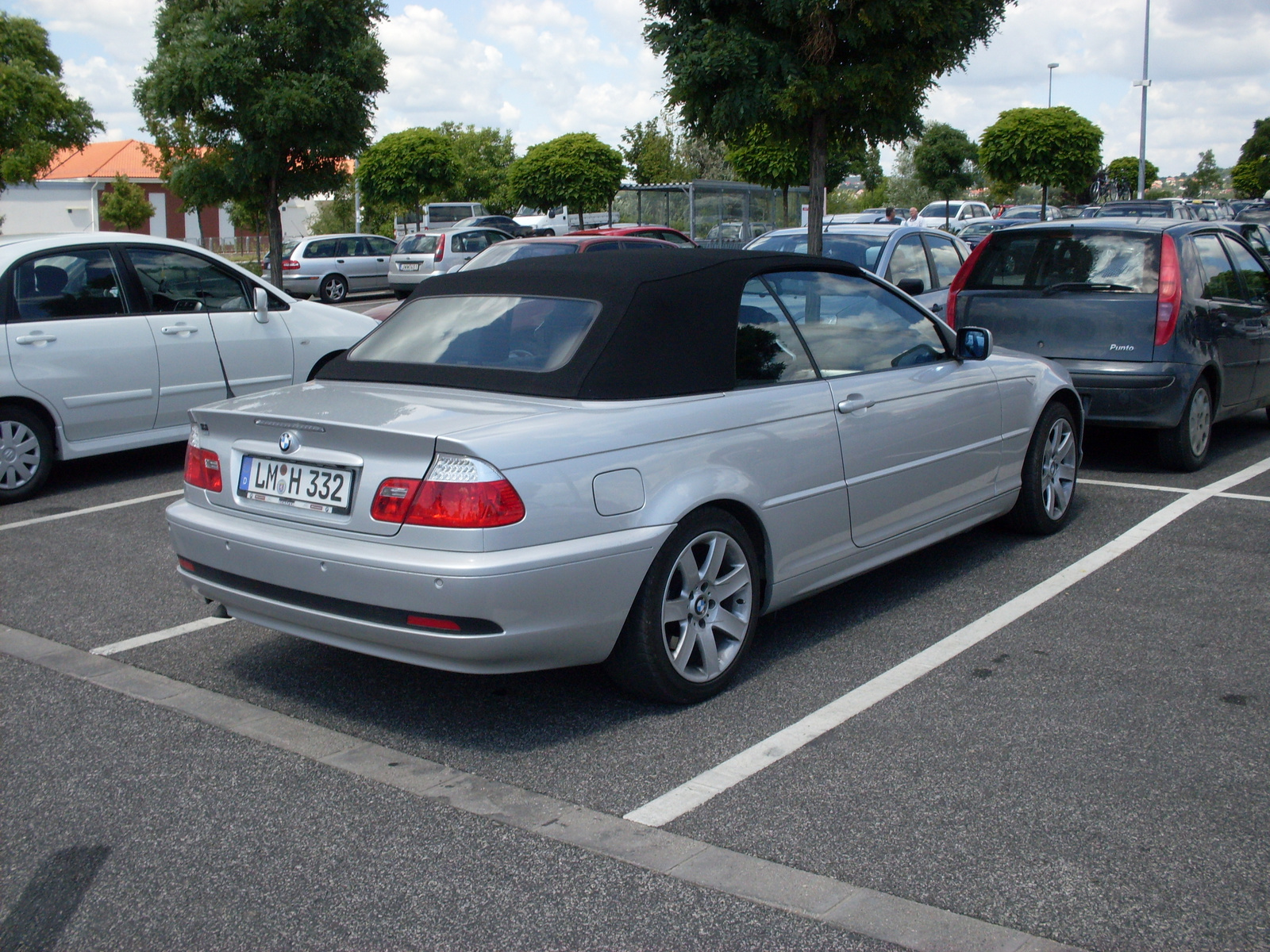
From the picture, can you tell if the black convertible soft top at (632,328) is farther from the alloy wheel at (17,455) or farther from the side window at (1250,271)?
the side window at (1250,271)

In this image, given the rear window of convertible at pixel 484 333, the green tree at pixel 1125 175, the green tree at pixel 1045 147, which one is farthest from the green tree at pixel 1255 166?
the rear window of convertible at pixel 484 333

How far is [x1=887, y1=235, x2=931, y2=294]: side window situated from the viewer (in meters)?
10.7

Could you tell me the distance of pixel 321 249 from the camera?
26.6m

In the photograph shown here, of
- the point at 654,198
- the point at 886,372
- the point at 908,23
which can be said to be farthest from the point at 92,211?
the point at 886,372

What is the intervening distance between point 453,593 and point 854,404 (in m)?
1.98

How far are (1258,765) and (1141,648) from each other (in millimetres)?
1073

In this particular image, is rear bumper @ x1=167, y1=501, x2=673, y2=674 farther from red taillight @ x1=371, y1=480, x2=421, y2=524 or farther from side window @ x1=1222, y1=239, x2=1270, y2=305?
side window @ x1=1222, y1=239, x2=1270, y2=305

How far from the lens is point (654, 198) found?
3061 cm

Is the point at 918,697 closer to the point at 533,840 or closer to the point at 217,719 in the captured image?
the point at 533,840

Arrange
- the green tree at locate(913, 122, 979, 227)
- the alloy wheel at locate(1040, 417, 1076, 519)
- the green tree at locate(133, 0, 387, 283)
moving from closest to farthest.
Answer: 1. the alloy wheel at locate(1040, 417, 1076, 519)
2. the green tree at locate(133, 0, 387, 283)
3. the green tree at locate(913, 122, 979, 227)

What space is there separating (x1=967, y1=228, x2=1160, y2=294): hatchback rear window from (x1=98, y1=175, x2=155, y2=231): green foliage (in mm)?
58619

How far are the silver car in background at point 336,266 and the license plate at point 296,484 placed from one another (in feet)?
74.0

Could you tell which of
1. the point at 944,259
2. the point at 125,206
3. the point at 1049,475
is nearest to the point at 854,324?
the point at 1049,475

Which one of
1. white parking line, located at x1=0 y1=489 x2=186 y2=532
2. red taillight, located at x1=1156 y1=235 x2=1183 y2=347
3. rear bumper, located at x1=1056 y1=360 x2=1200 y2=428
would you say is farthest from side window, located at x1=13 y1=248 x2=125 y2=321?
red taillight, located at x1=1156 y1=235 x2=1183 y2=347
